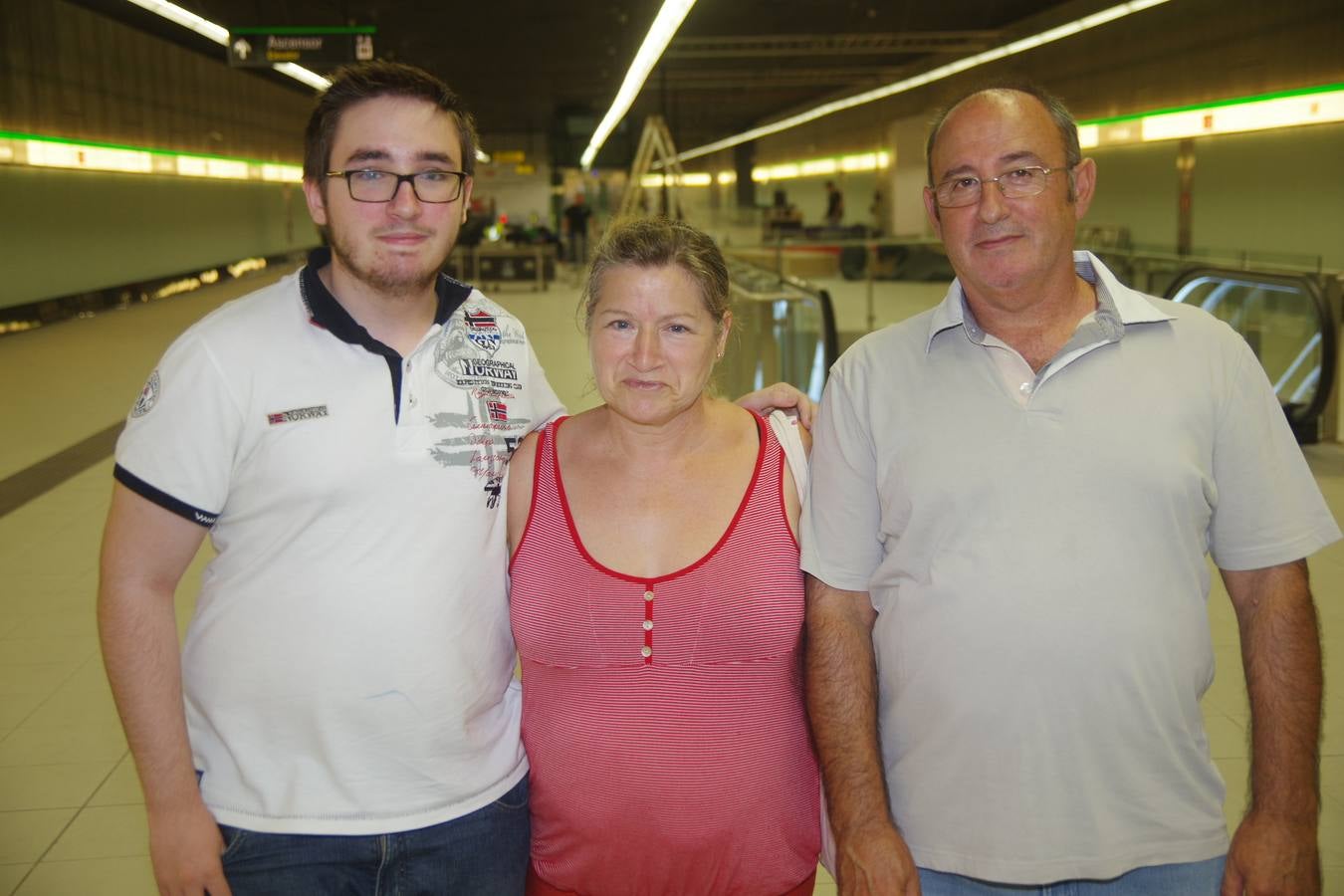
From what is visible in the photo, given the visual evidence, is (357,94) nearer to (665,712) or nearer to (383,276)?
(383,276)

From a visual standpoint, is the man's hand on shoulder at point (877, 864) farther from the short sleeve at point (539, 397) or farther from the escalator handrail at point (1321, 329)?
the escalator handrail at point (1321, 329)

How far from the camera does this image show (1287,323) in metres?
8.23

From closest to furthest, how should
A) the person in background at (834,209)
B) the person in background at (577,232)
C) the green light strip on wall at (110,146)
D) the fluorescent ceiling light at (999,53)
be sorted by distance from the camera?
the fluorescent ceiling light at (999,53) < the green light strip on wall at (110,146) < the person in background at (577,232) < the person in background at (834,209)

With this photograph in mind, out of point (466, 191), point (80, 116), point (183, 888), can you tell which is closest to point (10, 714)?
point (183, 888)

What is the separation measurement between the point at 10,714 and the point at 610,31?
2090 cm

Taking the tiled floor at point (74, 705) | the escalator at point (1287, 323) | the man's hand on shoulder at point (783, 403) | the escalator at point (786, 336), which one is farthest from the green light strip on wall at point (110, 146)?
the man's hand on shoulder at point (783, 403)

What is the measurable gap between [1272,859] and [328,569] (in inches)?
60.1

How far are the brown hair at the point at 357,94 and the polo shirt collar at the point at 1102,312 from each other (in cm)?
88

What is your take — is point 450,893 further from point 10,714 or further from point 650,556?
point 10,714

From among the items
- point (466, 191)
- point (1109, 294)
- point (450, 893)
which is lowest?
point (450, 893)

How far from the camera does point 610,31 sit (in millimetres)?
22688

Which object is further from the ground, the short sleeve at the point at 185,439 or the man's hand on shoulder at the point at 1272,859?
the short sleeve at the point at 185,439

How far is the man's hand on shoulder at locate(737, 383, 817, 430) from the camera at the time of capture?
2174mm

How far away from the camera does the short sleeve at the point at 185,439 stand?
161 centimetres
